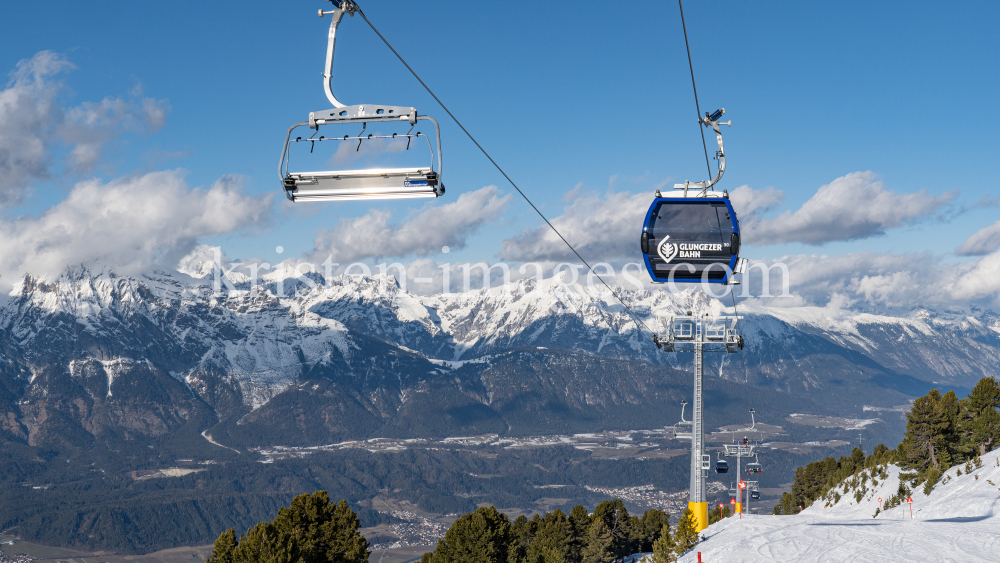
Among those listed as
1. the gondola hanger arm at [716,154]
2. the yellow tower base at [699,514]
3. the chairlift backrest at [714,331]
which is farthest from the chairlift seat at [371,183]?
the chairlift backrest at [714,331]

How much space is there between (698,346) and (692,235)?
36403 mm

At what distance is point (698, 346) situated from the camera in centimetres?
6388

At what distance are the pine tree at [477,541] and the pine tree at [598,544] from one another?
10903mm

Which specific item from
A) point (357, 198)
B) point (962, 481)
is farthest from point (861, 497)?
point (357, 198)

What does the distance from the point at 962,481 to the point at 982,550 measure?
1182 inches

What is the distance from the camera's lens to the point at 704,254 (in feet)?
96.3

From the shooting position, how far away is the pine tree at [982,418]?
7231 cm

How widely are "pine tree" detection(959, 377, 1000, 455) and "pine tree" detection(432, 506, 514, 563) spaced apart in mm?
45500

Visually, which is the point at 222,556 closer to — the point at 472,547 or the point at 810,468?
the point at 472,547

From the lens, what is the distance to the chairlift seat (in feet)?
58.9

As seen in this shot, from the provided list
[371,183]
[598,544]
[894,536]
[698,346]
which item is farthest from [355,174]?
[598,544]

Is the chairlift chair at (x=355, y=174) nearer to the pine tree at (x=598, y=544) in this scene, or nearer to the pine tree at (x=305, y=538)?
the pine tree at (x=305, y=538)

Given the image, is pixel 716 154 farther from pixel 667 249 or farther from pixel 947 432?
pixel 947 432

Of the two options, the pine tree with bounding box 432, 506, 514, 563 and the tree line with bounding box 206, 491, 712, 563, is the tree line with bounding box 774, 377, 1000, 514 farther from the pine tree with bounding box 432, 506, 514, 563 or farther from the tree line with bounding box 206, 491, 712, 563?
the pine tree with bounding box 432, 506, 514, 563
